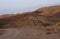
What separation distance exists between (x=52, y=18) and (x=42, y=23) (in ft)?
2.96

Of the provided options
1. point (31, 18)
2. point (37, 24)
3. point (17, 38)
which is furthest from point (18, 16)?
point (17, 38)

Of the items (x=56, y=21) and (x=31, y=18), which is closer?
(x=56, y=21)

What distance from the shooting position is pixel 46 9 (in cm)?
1292

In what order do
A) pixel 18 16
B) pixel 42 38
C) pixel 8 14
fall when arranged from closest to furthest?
pixel 42 38, pixel 18 16, pixel 8 14

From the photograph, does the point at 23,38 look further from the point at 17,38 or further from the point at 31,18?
the point at 31,18

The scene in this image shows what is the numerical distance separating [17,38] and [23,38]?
7.0 inches

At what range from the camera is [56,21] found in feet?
31.9

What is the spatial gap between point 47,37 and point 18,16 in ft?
19.1

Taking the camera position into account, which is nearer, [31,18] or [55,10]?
[31,18]

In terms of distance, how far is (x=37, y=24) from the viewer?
374 inches

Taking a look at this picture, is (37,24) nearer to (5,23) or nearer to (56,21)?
(56,21)

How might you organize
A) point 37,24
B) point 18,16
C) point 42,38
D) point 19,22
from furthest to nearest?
point 18,16 < point 19,22 < point 37,24 < point 42,38

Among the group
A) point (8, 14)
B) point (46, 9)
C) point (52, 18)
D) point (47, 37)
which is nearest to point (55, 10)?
point (46, 9)

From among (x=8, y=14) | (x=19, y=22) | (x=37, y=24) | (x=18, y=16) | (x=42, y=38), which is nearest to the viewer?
(x=42, y=38)
